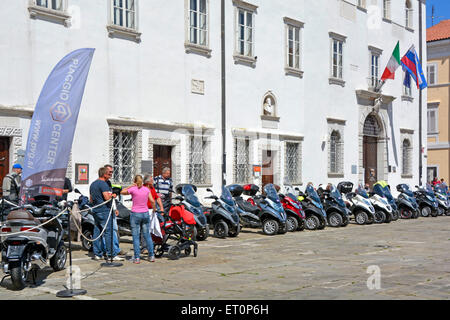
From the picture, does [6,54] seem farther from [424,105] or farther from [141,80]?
[424,105]

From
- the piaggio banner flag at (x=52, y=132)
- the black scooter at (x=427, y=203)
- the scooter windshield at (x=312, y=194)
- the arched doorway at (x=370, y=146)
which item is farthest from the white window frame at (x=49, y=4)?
the arched doorway at (x=370, y=146)

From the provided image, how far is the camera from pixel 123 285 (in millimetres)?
8039

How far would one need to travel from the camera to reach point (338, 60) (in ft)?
82.4

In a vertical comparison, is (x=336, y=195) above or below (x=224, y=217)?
above

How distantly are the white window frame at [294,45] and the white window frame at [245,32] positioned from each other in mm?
1792

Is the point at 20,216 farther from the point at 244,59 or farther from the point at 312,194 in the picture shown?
the point at 244,59

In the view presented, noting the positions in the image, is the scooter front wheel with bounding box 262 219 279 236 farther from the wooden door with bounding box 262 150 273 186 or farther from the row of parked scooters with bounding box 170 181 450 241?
the wooden door with bounding box 262 150 273 186

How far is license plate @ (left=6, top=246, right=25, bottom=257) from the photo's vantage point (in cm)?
779

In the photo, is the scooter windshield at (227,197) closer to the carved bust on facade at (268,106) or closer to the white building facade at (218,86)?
the white building facade at (218,86)

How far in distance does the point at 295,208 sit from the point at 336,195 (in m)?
2.05

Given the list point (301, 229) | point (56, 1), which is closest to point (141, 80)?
point (56, 1)

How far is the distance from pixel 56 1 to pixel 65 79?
4.36m

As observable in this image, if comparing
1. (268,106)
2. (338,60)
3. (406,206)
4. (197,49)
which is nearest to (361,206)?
(406,206)

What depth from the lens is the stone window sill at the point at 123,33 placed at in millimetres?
16094
